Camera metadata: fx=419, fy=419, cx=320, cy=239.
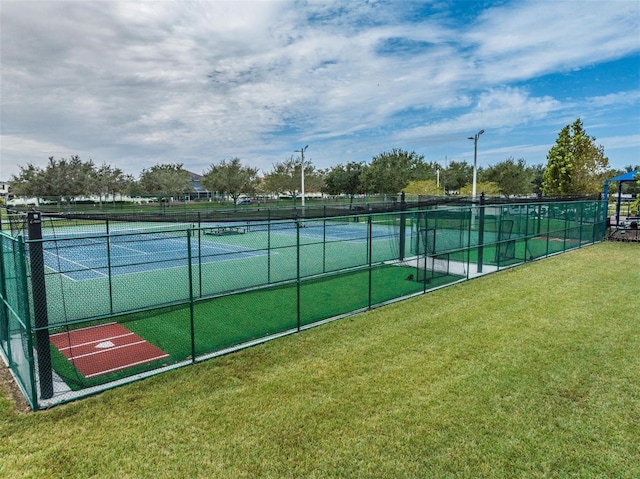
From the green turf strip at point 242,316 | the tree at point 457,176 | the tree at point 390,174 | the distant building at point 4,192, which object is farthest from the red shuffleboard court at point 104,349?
the tree at point 457,176

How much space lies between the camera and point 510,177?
5197cm

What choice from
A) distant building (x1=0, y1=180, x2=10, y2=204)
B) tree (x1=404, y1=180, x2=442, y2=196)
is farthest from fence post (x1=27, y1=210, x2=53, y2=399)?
distant building (x1=0, y1=180, x2=10, y2=204)

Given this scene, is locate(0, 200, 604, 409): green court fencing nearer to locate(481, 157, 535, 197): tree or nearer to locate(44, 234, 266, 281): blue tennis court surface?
locate(44, 234, 266, 281): blue tennis court surface

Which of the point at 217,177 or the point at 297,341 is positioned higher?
the point at 217,177

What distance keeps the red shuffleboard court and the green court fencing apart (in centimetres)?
2

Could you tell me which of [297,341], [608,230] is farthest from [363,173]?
[297,341]

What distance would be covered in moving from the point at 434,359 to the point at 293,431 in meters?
2.78

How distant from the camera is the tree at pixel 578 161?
29.2m

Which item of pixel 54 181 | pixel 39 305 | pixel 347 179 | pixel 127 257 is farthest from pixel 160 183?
pixel 39 305

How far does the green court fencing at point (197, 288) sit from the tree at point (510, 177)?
1347 inches

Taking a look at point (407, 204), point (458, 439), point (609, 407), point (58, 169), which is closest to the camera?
point (458, 439)

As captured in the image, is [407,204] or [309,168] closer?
[407,204]

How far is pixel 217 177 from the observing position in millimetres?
53125

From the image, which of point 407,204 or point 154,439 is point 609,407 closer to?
point 154,439
